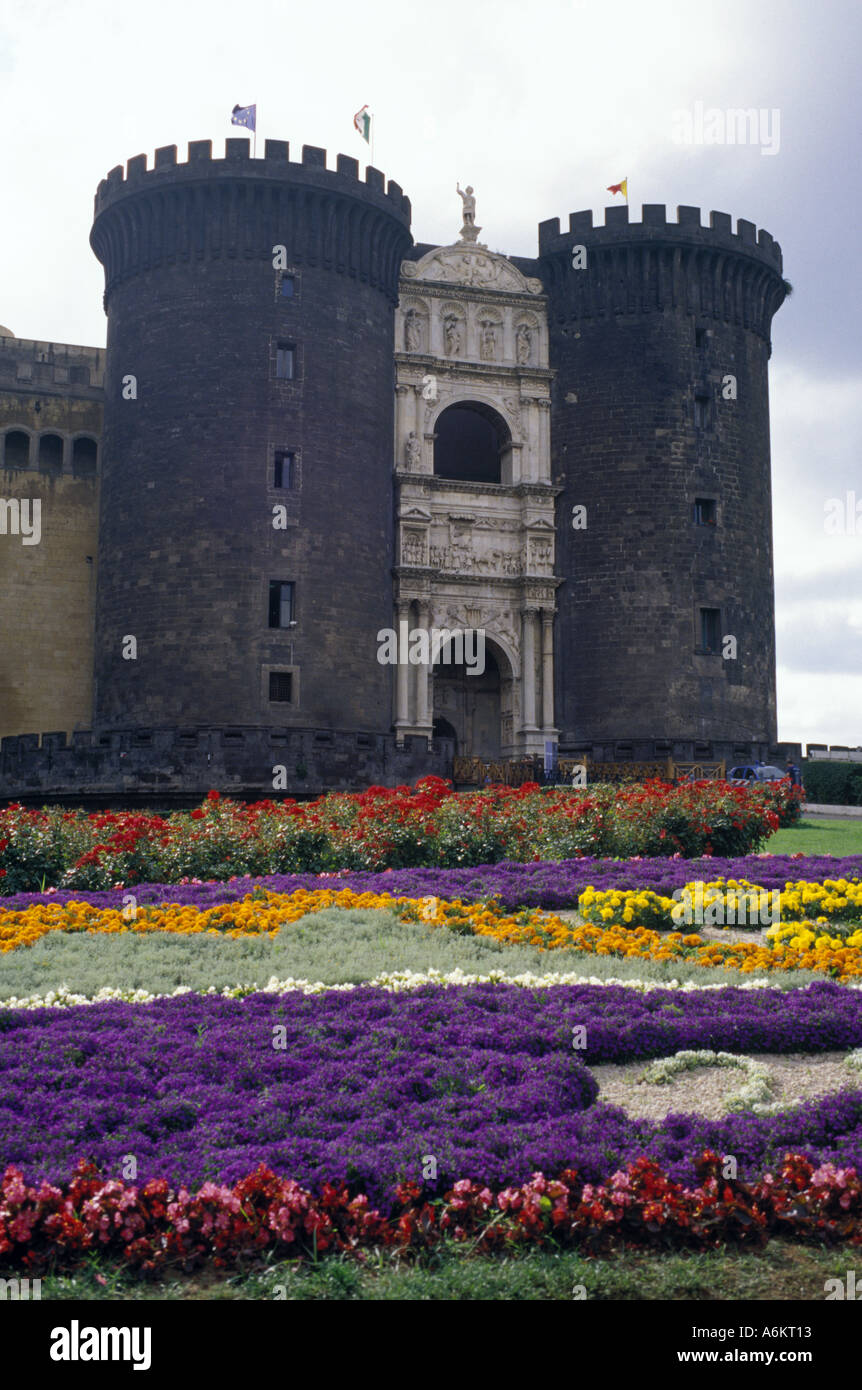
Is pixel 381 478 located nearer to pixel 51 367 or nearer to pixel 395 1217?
pixel 51 367

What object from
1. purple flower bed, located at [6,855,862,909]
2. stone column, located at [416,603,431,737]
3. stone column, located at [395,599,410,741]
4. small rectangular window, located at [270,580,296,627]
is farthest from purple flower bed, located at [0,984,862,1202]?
stone column, located at [416,603,431,737]

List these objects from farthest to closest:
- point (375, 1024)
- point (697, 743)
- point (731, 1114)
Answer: point (697, 743) → point (375, 1024) → point (731, 1114)

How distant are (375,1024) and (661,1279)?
134 inches

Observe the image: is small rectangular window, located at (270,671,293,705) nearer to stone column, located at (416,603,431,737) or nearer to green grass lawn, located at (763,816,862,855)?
stone column, located at (416,603,431,737)

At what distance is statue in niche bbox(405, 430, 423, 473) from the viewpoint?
39219mm

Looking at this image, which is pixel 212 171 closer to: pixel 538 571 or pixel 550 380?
pixel 550 380

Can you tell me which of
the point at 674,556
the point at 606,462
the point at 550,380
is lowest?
the point at 674,556

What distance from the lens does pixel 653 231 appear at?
1590 inches

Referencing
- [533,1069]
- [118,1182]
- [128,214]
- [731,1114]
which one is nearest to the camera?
[118,1182]

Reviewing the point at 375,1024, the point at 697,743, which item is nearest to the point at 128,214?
the point at 697,743

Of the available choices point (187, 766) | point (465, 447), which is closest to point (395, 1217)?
point (187, 766)

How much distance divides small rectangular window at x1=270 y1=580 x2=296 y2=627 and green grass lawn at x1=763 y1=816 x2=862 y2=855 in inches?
587

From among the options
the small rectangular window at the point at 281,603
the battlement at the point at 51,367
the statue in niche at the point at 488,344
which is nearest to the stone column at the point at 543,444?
the statue in niche at the point at 488,344

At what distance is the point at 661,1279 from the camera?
17.7ft
